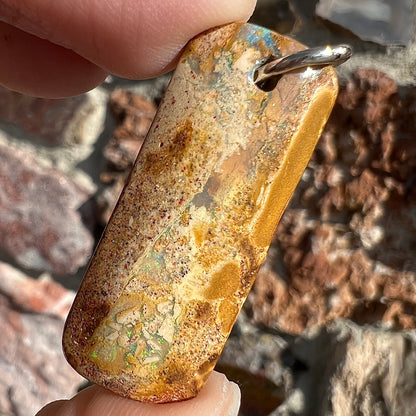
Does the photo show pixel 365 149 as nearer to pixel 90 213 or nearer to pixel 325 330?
pixel 325 330

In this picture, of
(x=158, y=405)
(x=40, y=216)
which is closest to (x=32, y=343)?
(x=40, y=216)

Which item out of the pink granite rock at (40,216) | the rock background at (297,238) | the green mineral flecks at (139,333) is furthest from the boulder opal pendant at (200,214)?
the pink granite rock at (40,216)

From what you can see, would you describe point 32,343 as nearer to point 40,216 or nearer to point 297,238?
point 40,216

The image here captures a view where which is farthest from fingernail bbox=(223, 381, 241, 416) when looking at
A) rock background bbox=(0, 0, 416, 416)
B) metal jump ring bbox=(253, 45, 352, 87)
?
metal jump ring bbox=(253, 45, 352, 87)

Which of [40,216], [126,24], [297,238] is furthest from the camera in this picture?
[40,216]

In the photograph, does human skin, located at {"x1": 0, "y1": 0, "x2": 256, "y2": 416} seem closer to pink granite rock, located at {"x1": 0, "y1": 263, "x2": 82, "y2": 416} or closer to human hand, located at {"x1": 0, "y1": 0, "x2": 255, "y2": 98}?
human hand, located at {"x1": 0, "y1": 0, "x2": 255, "y2": 98}

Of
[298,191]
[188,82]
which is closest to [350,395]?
[298,191]

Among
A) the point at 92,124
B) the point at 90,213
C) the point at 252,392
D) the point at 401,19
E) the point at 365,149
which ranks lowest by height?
the point at 252,392

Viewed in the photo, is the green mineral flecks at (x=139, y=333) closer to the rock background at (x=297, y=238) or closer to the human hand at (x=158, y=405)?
the human hand at (x=158, y=405)
